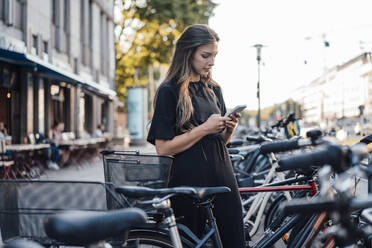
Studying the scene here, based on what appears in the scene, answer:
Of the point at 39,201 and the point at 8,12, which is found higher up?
the point at 8,12

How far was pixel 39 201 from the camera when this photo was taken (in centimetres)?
224

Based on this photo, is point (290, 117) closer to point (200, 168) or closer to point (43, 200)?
point (200, 168)

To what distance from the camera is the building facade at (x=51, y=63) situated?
1530 centimetres

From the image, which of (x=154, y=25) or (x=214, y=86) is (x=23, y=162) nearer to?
(x=214, y=86)

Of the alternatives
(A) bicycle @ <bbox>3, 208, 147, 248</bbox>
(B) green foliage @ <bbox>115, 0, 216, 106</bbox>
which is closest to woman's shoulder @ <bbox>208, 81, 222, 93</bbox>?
(A) bicycle @ <bbox>3, 208, 147, 248</bbox>

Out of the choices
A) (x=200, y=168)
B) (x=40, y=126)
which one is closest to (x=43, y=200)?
(x=200, y=168)

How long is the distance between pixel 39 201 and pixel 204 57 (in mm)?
1236

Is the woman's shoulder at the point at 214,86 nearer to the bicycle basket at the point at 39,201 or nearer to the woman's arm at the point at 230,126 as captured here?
the woman's arm at the point at 230,126

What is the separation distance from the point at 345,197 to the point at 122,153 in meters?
1.50

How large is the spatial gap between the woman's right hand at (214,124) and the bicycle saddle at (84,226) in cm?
112

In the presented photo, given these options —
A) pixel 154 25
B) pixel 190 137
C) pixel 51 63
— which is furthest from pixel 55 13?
pixel 190 137

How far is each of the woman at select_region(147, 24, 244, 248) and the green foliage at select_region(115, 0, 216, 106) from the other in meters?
25.5

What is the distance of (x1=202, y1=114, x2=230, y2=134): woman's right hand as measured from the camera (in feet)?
8.82

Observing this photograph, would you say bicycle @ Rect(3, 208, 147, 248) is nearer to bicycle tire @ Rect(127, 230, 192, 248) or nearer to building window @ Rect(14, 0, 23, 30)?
bicycle tire @ Rect(127, 230, 192, 248)
